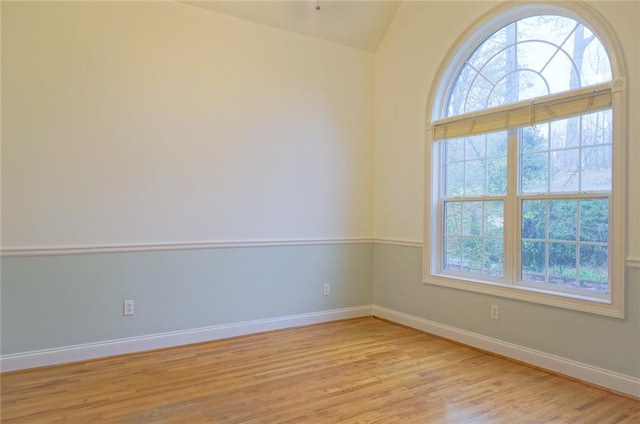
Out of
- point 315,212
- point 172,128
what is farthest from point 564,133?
point 172,128

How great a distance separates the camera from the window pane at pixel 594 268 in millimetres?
2881

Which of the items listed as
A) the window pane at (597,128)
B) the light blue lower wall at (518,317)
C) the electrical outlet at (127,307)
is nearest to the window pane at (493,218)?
the light blue lower wall at (518,317)

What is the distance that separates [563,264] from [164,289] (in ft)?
10.4

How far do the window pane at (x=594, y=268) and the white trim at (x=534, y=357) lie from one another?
1.80ft

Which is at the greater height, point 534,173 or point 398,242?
point 534,173

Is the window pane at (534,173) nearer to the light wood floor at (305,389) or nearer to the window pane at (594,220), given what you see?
the window pane at (594,220)

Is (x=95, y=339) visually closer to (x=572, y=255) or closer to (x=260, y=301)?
(x=260, y=301)

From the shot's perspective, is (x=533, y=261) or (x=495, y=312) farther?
(x=495, y=312)

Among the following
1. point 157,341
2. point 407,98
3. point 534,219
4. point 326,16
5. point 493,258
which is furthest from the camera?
point 407,98

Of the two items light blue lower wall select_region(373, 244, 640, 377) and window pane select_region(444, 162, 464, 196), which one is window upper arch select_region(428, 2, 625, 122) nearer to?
window pane select_region(444, 162, 464, 196)

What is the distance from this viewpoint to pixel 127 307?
3402 mm

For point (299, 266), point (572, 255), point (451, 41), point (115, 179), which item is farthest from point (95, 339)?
point (451, 41)

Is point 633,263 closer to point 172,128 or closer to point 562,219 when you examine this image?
point 562,219

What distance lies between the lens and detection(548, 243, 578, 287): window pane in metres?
3.05
